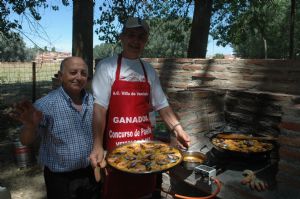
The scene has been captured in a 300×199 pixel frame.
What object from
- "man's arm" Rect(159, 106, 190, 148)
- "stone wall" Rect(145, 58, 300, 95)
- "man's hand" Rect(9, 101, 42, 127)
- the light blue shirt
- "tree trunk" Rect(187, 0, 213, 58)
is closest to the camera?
"man's hand" Rect(9, 101, 42, 127)

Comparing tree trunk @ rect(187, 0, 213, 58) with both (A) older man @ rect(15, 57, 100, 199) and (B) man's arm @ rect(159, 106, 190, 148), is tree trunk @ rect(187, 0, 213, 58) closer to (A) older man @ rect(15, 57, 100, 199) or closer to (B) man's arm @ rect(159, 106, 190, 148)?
(B) man's arm @ rect(159, 106, 190, 148)

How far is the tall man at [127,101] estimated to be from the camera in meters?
2.61

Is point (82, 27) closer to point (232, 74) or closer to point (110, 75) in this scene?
point (232, 74)

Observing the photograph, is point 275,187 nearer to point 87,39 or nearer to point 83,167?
point 83,167

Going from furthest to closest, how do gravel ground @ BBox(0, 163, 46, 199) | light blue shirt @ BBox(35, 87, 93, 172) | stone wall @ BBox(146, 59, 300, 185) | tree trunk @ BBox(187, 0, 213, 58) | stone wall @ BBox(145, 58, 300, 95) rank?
tree trunk @ BBox(187, 0, 213, 58) < gravel ground @ BBox(0, 163, 46, 199) < stone wall @ BBox(145, 58, 300, 95) < stone wall @ BBox(146, 59, 300, 185) < light blue shirt @ BBox(35, 87, 93, 172)

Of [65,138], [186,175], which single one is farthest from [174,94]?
[65,138]

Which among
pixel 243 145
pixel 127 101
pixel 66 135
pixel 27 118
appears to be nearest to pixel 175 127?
pixel 127 101

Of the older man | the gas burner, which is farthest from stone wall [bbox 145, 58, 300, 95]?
the older man

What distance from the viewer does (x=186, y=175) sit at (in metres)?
4.24

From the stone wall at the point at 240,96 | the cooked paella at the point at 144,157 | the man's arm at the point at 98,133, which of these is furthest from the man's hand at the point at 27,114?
the stone wall at the point at 240,96

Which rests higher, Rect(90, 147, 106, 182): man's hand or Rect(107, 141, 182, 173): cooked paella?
Rect(90, 147, 106, 182): man's hand

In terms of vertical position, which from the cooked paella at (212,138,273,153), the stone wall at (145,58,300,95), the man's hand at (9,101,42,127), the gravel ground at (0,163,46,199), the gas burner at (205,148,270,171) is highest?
the stone wall at (145,58,300,95)

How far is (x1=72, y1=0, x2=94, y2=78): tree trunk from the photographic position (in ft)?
24.0

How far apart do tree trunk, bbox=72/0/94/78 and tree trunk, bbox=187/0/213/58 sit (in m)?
Result: 2.81
